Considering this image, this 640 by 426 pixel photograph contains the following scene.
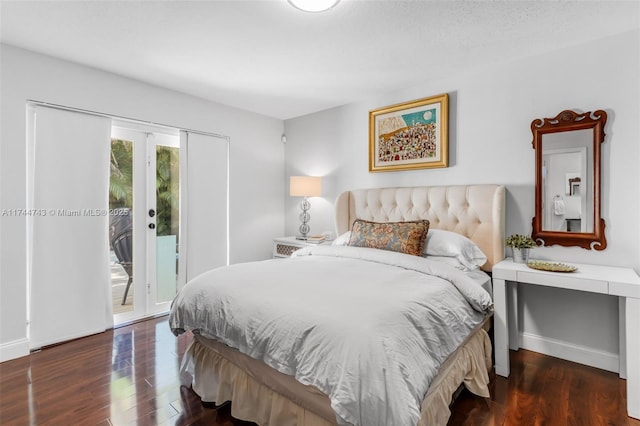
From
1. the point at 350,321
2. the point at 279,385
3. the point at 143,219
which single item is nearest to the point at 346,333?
the point at 350,321

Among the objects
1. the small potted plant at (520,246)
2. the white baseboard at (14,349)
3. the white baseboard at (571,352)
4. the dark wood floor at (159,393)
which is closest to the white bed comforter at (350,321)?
the dark wood floor at (159,393)

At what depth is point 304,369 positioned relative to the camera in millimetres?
1341

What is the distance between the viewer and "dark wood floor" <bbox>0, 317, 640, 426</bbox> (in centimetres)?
180

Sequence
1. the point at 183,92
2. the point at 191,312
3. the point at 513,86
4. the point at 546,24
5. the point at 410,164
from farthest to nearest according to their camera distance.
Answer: the point at 183,92 < the point at 410,164 < the point at 513,86 < the point at 546,24 < the point at 191,312

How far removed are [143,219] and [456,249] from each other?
3027 mm

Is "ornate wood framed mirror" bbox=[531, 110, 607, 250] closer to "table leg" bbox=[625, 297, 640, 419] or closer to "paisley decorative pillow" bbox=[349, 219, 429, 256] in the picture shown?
"table leg" bbox=[625, 297, 640, 419]

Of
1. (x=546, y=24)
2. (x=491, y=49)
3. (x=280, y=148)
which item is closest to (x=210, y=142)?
(x=280, y=148)

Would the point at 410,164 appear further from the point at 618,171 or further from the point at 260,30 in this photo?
the point at 260,30

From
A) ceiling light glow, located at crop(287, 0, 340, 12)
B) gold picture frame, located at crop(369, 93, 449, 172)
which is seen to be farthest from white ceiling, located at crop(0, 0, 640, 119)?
gold picture frame, located at crop(369, 93, 449, 172)

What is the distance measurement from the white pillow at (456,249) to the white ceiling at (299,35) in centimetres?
146

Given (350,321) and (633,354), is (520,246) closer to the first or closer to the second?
(633,354)

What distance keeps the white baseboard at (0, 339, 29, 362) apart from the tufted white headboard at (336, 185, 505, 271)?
9.56ft

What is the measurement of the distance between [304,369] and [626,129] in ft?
8.76

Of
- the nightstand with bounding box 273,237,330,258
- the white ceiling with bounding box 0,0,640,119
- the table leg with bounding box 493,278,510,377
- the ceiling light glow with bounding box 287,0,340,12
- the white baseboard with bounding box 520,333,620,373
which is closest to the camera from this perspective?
the ceiling light glow with bounding box 287,0,340,12
